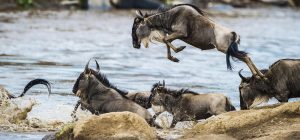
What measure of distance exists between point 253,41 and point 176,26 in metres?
20.8

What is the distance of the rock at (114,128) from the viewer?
11664 millimetres

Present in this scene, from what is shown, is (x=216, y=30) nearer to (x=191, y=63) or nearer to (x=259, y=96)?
(x=259, y=96)

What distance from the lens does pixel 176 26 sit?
568 inches

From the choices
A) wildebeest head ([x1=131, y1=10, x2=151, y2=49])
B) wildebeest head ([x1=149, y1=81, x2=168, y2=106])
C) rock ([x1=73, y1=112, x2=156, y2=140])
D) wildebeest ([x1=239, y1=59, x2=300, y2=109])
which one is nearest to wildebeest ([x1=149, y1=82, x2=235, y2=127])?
wildebeest head ([x1=149, y1=81, x2=168, y2=106])

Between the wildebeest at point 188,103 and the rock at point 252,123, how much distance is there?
60.9 inches

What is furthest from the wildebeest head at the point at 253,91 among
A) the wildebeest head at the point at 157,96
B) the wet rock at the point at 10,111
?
the wet rock at the point at 10,111

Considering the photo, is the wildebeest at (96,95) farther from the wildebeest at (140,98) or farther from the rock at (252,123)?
the rock at (252,123)

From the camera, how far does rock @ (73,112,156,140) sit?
11664 mm

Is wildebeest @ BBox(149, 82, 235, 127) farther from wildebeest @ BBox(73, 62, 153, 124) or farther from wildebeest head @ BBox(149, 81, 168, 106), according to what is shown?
wildebeest @ BBox(73, 62, 153, 124)

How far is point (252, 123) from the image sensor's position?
1188 cm

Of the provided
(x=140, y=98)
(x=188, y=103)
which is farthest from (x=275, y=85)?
(x=140, y=98)

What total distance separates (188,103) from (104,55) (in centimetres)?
1437

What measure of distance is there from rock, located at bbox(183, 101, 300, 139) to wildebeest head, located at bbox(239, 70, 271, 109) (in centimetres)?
162

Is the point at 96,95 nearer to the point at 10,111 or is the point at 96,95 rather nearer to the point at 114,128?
the point at 10,111
